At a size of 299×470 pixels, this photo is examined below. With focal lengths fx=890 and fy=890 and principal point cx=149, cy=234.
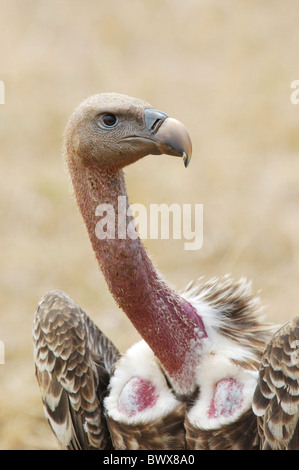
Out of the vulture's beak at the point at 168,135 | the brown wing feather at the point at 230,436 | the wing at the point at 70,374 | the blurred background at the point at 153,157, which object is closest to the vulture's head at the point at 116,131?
the vulture's beak at the point at 168,135

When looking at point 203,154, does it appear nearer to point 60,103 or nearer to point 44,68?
point 60,103

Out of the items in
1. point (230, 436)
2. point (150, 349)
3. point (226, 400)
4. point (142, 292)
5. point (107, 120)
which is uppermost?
point (107, 120)

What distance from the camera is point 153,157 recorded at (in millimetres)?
9742

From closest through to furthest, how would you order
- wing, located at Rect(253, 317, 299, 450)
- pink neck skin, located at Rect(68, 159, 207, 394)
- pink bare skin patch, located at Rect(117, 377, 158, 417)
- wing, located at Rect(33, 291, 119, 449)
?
wing, located at Rect(253, 317, 299, 450) → pink neck skin, located at Rect(68, 159, 207, 394) → pink bare skin patch, located at Rect(117, 377, 158, 417) → wing, located at Rect(33, 291, 119, 449)

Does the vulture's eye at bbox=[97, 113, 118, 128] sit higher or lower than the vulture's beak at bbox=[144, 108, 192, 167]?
higher

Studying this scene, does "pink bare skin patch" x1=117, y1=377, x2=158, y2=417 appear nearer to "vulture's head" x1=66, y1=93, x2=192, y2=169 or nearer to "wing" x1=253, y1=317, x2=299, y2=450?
"wing" x1=253, y1=317, x2=299, y2=450

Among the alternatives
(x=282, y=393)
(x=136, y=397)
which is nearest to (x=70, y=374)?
(x=136, y=397)

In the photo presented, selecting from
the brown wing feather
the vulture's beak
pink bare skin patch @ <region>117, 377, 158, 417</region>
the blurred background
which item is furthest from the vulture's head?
the blurred background

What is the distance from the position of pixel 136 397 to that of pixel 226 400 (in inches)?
17.2

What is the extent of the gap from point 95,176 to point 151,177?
556 centimetres

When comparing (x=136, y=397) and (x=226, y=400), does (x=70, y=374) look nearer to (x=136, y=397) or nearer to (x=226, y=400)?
(x=136, y=397)

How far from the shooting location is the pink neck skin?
3.79m

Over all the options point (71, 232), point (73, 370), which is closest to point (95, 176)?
point (73, 370)

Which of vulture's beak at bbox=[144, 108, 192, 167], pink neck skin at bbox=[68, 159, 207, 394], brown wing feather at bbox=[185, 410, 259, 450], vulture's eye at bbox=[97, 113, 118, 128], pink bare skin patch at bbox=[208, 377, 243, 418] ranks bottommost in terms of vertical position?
brown wing feather at bbox=[185, 410, 259, 450]
